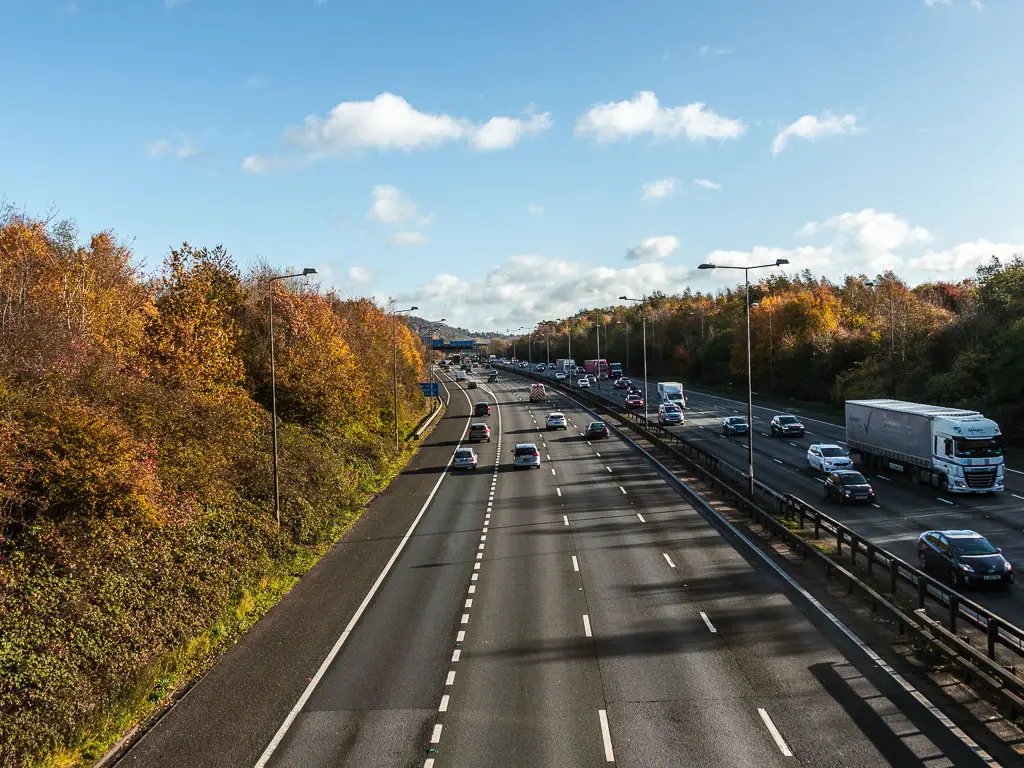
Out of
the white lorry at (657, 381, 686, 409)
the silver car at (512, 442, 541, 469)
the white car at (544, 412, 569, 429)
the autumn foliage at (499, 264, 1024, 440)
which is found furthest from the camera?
the white lorry at (657, 381, 686, 409)

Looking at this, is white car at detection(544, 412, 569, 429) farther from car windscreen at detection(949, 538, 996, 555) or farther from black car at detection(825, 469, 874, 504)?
car windscreen at detection(949, 538, 996, 555)

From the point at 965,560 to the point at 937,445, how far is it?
15441mm

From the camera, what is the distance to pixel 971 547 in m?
21.7

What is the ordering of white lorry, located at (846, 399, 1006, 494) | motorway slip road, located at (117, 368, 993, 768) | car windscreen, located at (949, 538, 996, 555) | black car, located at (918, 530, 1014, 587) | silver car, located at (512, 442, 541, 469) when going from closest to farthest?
motorway slip road, located at (117, 368, 993, 768), black car, located at (918, 530, 1014, 587), car windscreen, located at (949, 538, 996, 555), white lorry, located at (846, 399, 1006, 494), silver car, located at (512, 442, 541, 469)

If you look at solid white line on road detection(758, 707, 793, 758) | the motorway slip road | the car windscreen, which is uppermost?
the car windscreen

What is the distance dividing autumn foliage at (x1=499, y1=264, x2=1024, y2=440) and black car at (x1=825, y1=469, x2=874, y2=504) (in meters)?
22.7

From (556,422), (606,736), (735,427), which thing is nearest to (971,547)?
(606,736)

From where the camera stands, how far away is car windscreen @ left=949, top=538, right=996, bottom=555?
21502 mm

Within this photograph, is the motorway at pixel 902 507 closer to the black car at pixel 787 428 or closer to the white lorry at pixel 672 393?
the black car at pixel 787 428

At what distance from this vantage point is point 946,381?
5691 centimetres

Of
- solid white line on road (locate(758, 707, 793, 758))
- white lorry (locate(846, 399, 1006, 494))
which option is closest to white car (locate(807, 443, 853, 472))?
white lorry (locate(846, 399, 1006, 494))

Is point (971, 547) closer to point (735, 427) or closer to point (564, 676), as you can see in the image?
point (564, 676)

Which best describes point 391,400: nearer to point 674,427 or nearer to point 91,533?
point 674,427

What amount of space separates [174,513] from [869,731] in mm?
18786
